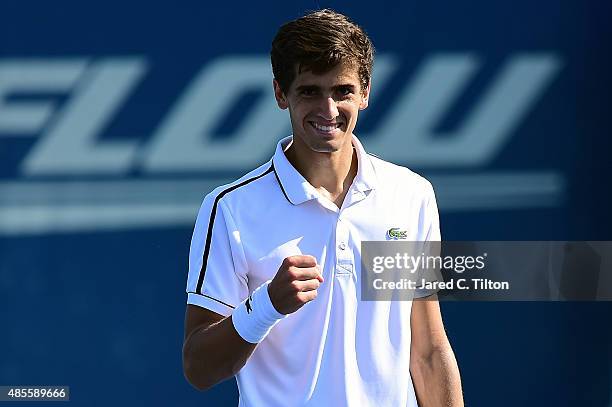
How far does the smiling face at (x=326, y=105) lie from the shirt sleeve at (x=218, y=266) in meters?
0.22

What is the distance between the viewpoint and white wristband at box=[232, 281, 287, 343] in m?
2.05

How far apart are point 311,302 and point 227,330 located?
172 millimetres

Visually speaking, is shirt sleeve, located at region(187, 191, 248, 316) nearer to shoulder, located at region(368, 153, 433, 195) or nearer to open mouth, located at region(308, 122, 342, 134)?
open mouth, located at region(308, 122, 342, 134)

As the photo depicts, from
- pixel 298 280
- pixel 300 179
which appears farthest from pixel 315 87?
pixel 298 280

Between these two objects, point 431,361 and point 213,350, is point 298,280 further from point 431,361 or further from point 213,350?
point 431,361

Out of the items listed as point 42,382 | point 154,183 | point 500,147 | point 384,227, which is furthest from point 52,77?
point 384,227

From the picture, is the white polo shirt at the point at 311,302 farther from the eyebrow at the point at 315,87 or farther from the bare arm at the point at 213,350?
the eyebrow at the point at 315,87

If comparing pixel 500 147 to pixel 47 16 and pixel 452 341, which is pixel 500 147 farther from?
pixel 47 16

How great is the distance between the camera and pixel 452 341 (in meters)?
3.77

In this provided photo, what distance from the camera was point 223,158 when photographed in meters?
3.79

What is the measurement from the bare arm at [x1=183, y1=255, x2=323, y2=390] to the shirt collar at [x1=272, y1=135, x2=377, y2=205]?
28 cm

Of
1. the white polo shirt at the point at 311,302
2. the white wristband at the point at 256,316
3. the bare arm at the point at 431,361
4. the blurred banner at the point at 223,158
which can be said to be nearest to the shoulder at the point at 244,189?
the white polo shirt at the point at 311,302

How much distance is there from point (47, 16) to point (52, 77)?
7.7 inches

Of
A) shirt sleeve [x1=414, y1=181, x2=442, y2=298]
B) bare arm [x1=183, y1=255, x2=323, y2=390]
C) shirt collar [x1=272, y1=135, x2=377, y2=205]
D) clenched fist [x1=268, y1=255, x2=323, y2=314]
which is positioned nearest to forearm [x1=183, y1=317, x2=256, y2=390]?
bare arm [x1=183, y1=255, x2=323, y2=390]
